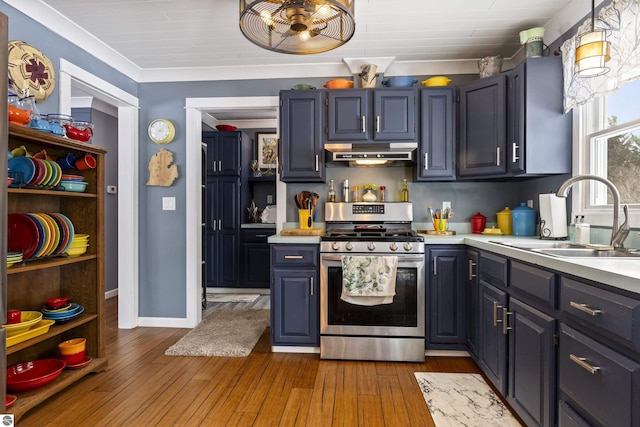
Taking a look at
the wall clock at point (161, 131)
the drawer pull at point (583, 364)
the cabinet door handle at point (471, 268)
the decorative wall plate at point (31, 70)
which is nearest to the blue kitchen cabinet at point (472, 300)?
the cabinet door handle at point (471, 268)

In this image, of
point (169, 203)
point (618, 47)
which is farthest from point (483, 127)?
point (169, 203)

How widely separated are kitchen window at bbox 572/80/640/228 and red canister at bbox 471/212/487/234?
81 centimetres

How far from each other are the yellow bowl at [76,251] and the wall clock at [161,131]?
1.40 metres

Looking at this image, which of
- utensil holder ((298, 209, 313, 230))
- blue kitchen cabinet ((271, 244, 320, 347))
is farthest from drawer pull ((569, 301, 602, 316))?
utensil holder ((298, 209, 313, 230))

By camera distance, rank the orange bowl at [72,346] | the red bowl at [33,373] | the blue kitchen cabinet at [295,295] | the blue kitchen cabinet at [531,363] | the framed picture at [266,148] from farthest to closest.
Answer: the framed picture at [266,148], the blue kitchen cabinet at [295,295], the orange bowl at [72,346], the red bowl at [33,373], the blue kitchen cabinet at [531,363]

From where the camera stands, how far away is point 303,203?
10.6 feet

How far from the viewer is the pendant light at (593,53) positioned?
166cm

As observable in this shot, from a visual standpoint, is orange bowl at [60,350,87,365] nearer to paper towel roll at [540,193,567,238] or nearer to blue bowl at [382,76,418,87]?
blue bowl at [382,76,418,87]

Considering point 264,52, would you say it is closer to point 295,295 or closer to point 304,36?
point 304,36

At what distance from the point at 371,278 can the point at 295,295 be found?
0.61m

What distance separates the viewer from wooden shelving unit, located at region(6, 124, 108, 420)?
216 cm

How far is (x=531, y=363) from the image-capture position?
1664mm

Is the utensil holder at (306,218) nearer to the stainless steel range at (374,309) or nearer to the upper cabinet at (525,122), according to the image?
the stainless steel range at (374,309)

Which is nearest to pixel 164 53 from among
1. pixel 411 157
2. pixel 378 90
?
pixel 378 90
